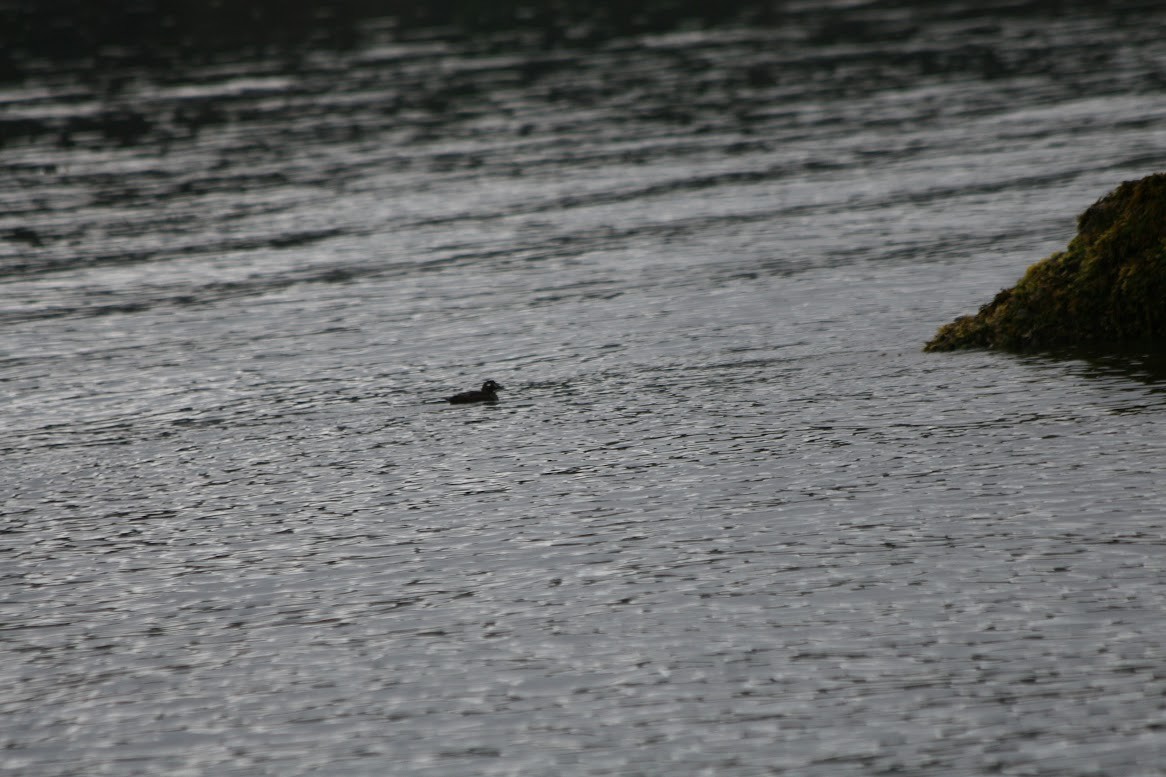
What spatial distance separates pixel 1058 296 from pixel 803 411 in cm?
378

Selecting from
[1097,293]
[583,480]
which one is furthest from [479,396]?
[1097,293]

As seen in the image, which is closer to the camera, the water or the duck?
the water

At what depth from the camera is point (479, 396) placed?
18312mm

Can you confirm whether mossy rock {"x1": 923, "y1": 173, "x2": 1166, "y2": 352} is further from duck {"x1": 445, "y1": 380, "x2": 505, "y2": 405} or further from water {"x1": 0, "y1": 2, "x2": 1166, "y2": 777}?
duck {"x1": 445, "y1": 380, "x2": 505, "y2": 405}

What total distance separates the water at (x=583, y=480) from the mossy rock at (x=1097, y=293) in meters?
0.65

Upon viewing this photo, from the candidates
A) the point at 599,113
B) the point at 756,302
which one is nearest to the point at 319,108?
the point at 599,113

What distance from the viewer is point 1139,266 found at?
59.9 feet

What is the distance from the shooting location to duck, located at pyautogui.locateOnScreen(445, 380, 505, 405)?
18234mm

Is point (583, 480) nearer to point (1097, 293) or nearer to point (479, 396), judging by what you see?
point (479, 396)

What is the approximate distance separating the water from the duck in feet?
0.73

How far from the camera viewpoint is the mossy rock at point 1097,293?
59.7ft

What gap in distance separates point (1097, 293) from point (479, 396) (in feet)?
22.8

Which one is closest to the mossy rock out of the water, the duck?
the water

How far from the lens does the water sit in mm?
10148
